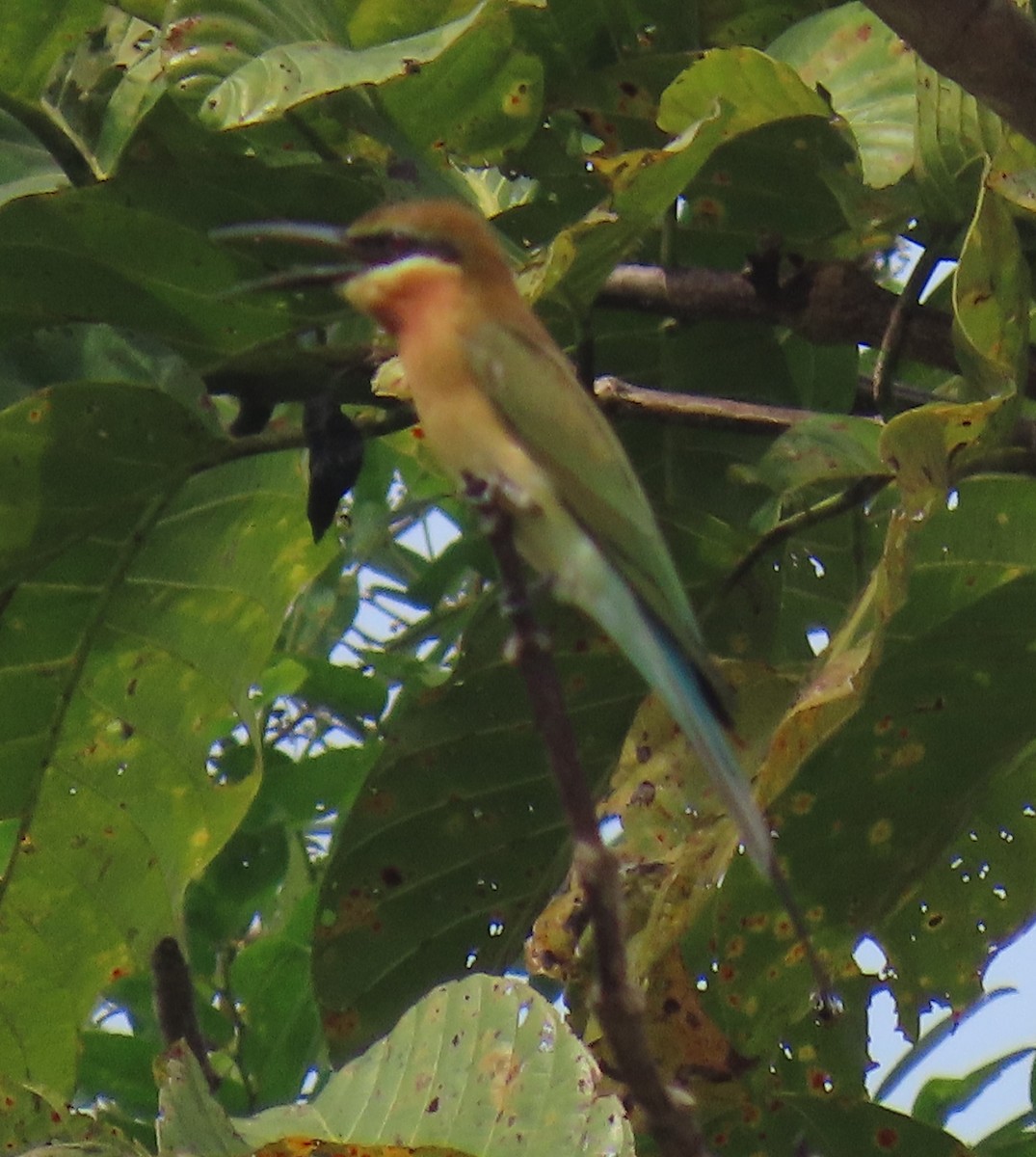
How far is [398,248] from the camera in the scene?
2.24 meters

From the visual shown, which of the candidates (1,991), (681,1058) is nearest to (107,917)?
(1,991)

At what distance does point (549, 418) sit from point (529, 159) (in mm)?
594

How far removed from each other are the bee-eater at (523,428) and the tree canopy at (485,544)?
0.22 feet

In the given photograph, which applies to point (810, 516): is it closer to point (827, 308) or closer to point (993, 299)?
point (827, 308)

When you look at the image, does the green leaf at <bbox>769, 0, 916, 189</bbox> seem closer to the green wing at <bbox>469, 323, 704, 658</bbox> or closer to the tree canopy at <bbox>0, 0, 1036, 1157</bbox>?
the tree canopy at <bbox>0, 0, 1036, 1157</bbox>

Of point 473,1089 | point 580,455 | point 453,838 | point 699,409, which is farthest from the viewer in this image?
point 453,838

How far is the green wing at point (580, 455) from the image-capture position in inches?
77.0

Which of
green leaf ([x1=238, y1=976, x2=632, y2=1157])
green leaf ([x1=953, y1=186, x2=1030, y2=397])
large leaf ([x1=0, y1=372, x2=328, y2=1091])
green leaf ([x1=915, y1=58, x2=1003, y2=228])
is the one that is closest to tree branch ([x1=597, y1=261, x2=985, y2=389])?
green leaf ([x1=915, y1=58, x2=1003, y2=228])

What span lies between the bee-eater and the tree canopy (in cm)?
7

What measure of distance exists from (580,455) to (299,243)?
0.49 m

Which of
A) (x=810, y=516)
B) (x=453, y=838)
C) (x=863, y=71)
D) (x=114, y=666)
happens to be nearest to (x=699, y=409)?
(x=810, y=516)

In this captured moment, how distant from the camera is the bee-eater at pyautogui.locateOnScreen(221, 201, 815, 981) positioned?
6.12ft

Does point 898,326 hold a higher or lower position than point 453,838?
higher

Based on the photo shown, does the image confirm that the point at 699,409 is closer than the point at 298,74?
No
